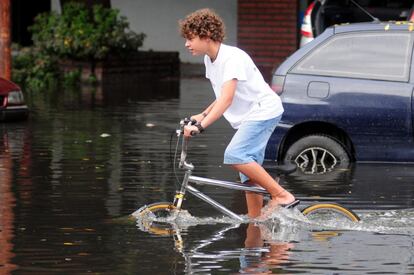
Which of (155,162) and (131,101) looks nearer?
(155,162)

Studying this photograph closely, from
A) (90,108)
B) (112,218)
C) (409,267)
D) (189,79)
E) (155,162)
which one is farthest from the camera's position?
(189,79)

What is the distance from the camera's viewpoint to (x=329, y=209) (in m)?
8.79

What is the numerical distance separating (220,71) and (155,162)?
4.12m

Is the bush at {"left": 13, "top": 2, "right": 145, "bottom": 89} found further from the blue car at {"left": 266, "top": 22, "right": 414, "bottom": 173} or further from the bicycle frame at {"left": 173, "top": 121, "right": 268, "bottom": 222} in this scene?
the bicycle frame at {"left": 173, "top": 121, "right": 268, "bottom": 222}

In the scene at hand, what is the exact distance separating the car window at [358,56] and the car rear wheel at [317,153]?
63cm

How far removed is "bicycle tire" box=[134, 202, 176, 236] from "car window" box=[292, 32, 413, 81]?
3149 millimetres

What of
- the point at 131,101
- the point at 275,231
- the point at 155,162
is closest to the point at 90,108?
the point at 131,101

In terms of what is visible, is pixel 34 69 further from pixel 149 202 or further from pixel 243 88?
pixel 243 88

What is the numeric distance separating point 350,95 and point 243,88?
312 centimetres

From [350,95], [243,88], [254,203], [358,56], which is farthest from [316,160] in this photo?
[243,88]

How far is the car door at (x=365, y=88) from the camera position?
38.0 feet

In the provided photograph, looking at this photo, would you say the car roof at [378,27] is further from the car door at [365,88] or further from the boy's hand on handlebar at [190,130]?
the boy's hand on handlebar at [190,130]

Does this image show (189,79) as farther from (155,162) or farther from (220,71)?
(220,71)

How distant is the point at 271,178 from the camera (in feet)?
28.8
